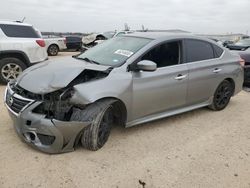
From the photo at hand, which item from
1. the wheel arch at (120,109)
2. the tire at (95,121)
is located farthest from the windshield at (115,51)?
the tire at (95,121)

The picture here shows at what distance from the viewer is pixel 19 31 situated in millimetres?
7738

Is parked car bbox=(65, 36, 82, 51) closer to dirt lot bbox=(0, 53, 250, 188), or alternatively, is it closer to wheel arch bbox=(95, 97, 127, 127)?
dirt lot bbox=(0, 53, 250, 188)

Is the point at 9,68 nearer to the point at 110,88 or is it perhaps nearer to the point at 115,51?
the point at 115,51

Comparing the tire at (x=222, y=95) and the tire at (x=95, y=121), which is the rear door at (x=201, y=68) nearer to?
the tire at (x=222, y=95)

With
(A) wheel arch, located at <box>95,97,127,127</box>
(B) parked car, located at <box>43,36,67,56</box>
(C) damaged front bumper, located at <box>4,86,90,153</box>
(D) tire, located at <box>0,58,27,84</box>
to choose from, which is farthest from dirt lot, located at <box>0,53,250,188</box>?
(B) parked car, located at <box>43,36,67,56</box>

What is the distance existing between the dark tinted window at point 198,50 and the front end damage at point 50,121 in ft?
7.41

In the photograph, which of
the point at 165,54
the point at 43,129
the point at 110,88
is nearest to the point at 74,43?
the point at 165,54

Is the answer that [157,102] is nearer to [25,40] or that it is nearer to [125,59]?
[125,59]

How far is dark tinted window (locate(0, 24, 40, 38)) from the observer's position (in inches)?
296

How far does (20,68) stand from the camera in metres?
7.52

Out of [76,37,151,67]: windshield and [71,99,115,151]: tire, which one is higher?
[76,37,151,67]: windshield

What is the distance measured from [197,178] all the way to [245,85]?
591 centimetres

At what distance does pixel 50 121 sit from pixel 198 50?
301cm

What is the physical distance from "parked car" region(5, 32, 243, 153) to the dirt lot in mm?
222
